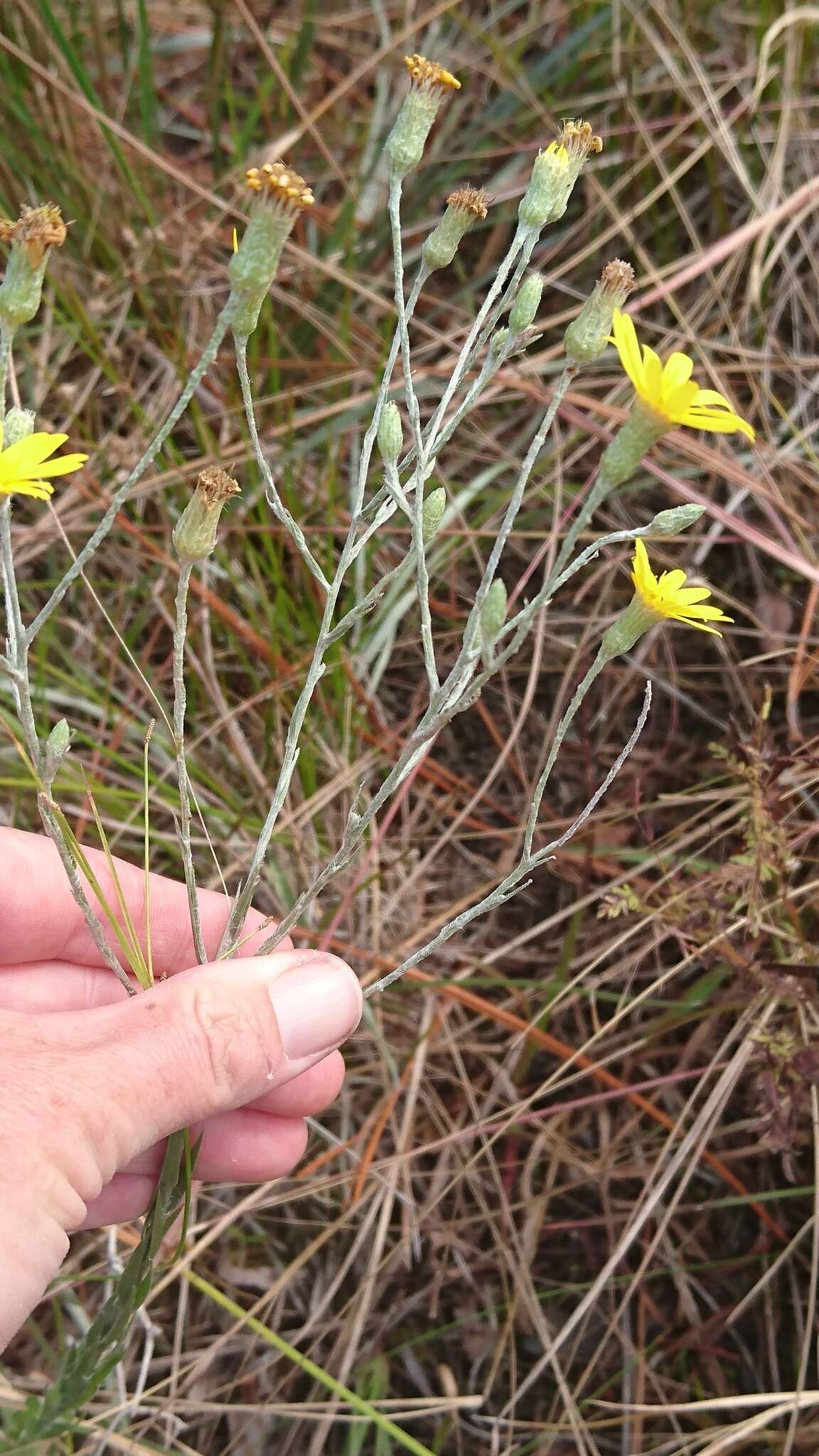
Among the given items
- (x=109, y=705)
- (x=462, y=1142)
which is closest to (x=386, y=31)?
(x=109, y=705)

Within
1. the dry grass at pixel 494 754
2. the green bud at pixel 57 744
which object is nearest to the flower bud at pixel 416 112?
the green bud at pixel 57 744

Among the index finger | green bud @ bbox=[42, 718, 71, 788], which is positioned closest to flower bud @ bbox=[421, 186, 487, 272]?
green bud @ bbox=[42, 718, 71, 788]

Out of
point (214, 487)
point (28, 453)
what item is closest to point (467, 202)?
point (214, 487)

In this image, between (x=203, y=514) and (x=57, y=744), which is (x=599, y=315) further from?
(x=57, y=744)

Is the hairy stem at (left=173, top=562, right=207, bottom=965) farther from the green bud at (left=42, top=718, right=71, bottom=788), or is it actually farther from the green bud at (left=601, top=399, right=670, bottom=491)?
the green bud at (left=601, top=399, right=670, bottom=491)

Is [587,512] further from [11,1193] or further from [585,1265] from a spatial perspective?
[585,1265]

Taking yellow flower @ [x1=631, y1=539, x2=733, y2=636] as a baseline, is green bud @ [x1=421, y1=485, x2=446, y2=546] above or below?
above

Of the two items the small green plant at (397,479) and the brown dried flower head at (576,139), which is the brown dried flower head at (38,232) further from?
the brown dried flower head at (576,139)
